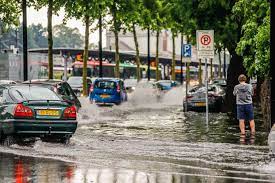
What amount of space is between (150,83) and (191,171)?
1568 inches

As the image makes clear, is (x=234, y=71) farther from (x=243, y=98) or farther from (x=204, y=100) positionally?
(x=243, y=98)

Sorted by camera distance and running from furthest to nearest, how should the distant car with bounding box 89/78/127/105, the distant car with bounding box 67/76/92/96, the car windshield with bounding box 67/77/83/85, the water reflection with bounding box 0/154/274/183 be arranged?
the car windshield with bounding box 67/77/83/85 < the distant car with bounding box 67/76/92/96 < the distant car with bounding box 89/78/127/105 < the water reflection with bounding box 0/154/274/183

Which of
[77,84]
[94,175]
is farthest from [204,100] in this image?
[77,84]

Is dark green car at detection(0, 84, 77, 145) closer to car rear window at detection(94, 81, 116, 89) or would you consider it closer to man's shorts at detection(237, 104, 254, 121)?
man's shorts at detection(237, 104, 254, 121)

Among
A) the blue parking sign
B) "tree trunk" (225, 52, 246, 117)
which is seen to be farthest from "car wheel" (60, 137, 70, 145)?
the blue parking sign

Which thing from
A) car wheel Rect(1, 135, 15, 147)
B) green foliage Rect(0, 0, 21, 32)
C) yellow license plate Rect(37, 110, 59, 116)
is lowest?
car wheel Rect(1, 135, 15, 147)

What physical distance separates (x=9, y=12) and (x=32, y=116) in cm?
2134

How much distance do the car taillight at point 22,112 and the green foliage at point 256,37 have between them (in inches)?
246

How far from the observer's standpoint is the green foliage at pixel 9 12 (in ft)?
122

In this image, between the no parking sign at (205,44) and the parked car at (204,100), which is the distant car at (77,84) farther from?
the no parking sign at (205,44)

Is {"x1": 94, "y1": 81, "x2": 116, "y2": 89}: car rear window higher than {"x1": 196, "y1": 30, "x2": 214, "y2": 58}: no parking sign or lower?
lower

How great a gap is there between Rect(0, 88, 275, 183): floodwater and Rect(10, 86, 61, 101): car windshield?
114 cm

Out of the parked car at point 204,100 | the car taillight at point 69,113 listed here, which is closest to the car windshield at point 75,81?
the parked car at point 204,100

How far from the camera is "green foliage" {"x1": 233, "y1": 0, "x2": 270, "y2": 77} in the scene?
62.9 feet
